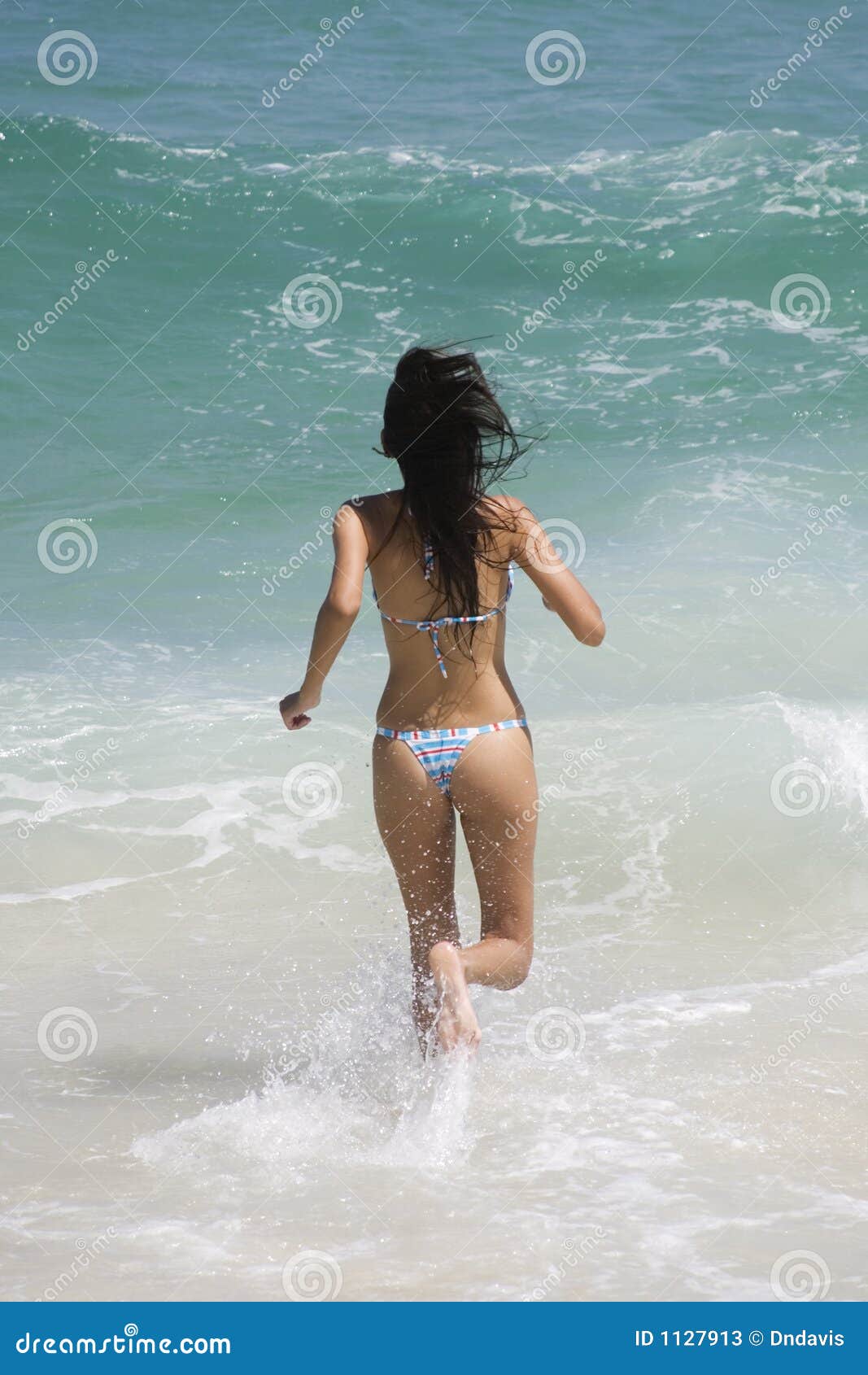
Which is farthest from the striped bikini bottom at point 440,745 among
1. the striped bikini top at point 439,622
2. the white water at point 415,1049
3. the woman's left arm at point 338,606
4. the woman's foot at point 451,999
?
the white water at point 415,1049

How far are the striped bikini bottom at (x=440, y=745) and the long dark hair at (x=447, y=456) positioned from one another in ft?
0.91

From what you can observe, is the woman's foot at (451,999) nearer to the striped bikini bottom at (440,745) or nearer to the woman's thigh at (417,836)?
the woman's thigh at (417,836)

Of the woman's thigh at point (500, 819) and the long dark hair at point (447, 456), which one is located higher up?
the long dark hair at point (447, 456)

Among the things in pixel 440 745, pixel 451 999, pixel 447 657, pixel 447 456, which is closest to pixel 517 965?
pixel 451 999

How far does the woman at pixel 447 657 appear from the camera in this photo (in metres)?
3.09

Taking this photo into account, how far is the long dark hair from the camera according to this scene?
3.04m

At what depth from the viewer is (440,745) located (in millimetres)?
3260

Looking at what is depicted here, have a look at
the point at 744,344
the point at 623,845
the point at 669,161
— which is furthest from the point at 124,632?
the point at 669,161

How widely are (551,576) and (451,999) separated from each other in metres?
0.99

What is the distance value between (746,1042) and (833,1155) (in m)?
0.65

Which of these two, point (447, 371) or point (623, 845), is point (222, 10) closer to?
point (623, 845)

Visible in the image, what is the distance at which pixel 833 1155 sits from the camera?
3.30m

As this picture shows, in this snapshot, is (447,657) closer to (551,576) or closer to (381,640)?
(551,576)

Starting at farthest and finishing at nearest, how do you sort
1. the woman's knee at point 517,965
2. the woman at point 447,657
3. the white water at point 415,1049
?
1. the woman's knee at point 517,965
2. the woman at point 447,657
3. the white water at point 415,1049
